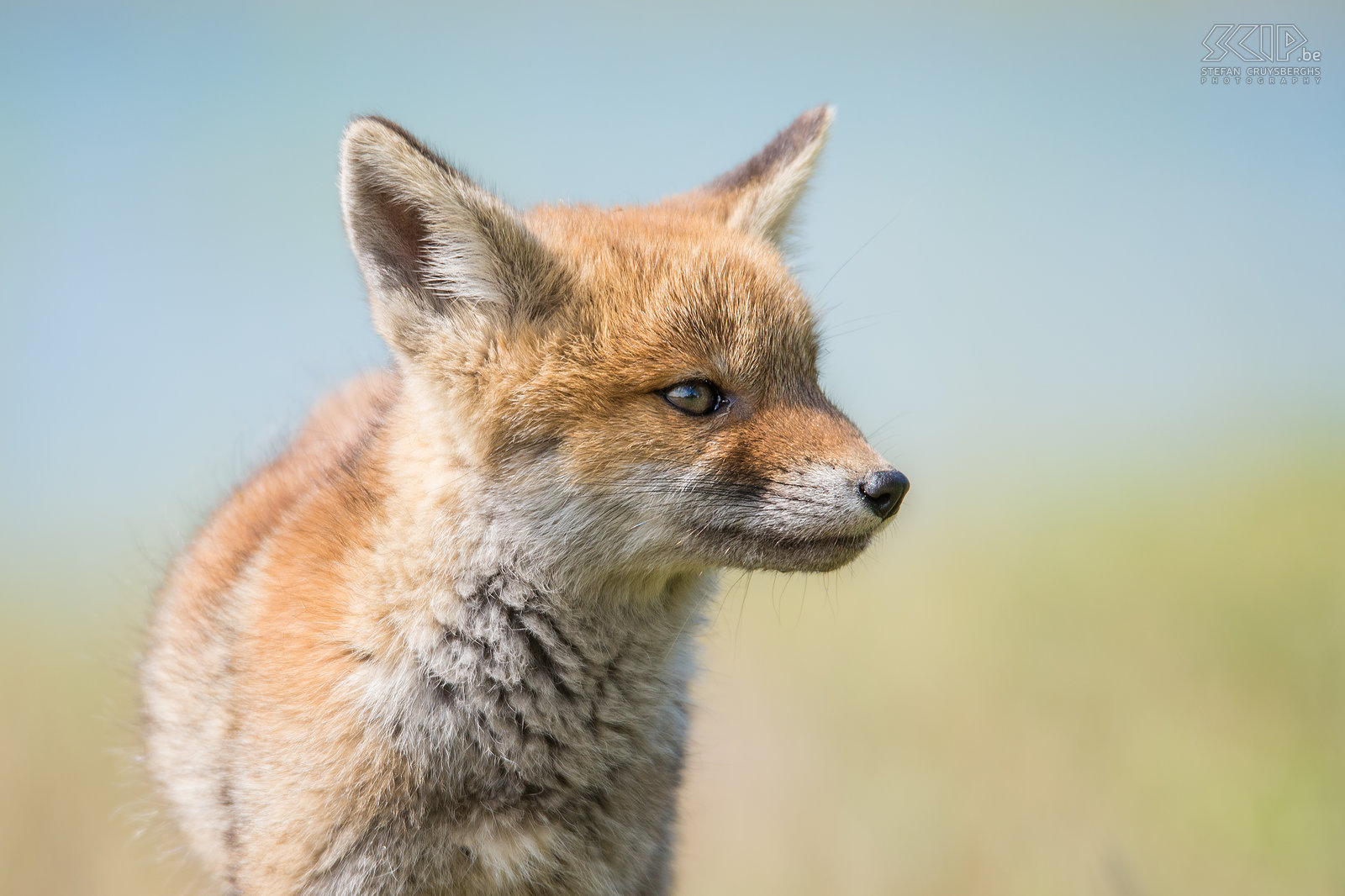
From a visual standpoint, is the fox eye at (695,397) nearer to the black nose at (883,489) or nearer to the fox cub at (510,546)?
the fox cub at (510,546)

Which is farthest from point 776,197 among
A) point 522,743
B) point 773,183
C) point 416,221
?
point 522,743

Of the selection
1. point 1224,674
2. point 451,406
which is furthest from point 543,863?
point 1224,674

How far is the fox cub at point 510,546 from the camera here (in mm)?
3350

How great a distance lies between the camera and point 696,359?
348 centimetres

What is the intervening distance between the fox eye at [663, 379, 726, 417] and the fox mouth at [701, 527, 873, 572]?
43 centimetres

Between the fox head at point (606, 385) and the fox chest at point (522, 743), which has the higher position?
the fox head at point (606, 385)

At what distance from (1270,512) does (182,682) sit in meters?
8.70

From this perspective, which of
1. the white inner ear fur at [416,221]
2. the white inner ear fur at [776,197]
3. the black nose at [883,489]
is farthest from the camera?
the white inner ear fur at [776,197]

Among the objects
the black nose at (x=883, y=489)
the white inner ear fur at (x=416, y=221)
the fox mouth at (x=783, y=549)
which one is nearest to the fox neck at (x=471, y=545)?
the fox mouth at (x=783, y=549)

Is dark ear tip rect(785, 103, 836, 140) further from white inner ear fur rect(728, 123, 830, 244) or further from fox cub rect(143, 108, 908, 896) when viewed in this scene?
fox cub rect(143, 108, 908, 896)

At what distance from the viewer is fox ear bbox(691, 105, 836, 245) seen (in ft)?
14.7

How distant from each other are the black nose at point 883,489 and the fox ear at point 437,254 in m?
1.33

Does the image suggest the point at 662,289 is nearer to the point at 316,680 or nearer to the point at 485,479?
the point at 485,479

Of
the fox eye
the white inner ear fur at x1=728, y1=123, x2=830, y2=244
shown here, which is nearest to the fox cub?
the fox eye
